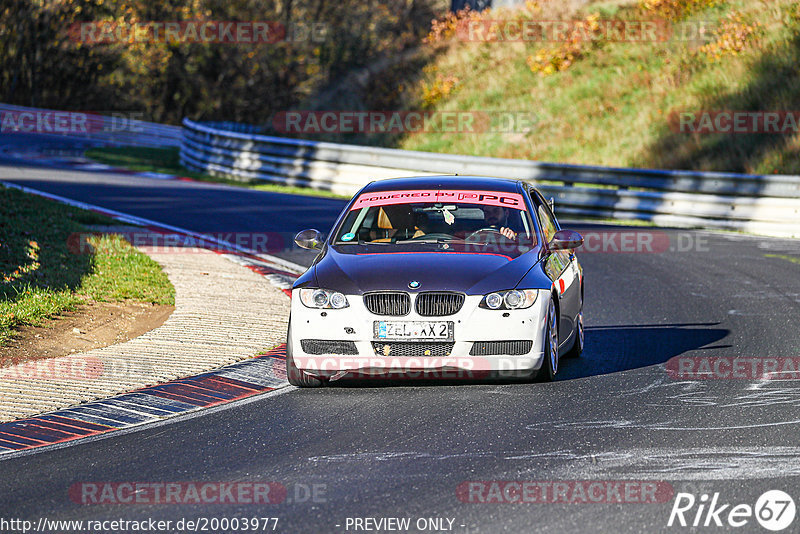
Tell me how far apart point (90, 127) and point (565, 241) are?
103 ft

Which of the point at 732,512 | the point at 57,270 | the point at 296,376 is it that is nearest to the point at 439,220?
the point at 296,376

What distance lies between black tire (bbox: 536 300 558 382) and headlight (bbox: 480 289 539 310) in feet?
0.66

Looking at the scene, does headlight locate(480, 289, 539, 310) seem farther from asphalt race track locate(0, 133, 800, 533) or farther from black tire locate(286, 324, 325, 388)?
black tire locate(286, 324, 325, 388)

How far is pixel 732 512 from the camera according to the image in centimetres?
548

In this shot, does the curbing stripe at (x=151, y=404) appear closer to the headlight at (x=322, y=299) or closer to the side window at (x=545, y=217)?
the headlight at (x=322, y=299)

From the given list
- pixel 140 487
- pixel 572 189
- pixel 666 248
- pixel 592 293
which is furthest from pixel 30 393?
pixel 572 189

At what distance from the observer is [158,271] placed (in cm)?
1395

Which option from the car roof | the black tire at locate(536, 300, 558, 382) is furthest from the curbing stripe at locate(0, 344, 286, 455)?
the black tire at locate(536, 300, 558, 382)

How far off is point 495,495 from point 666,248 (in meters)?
12.5

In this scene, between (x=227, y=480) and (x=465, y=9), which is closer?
(x=227, y=480)

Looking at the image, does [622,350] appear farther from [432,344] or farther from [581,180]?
[581,180]

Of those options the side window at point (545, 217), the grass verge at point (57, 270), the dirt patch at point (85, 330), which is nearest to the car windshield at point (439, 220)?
the side window at point (545, 217)

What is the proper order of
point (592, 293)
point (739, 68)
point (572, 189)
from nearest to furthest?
point (592, 293)
point (572, 189)
point (739, 68)

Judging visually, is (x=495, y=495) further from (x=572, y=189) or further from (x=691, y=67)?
(x=691, y=67)
